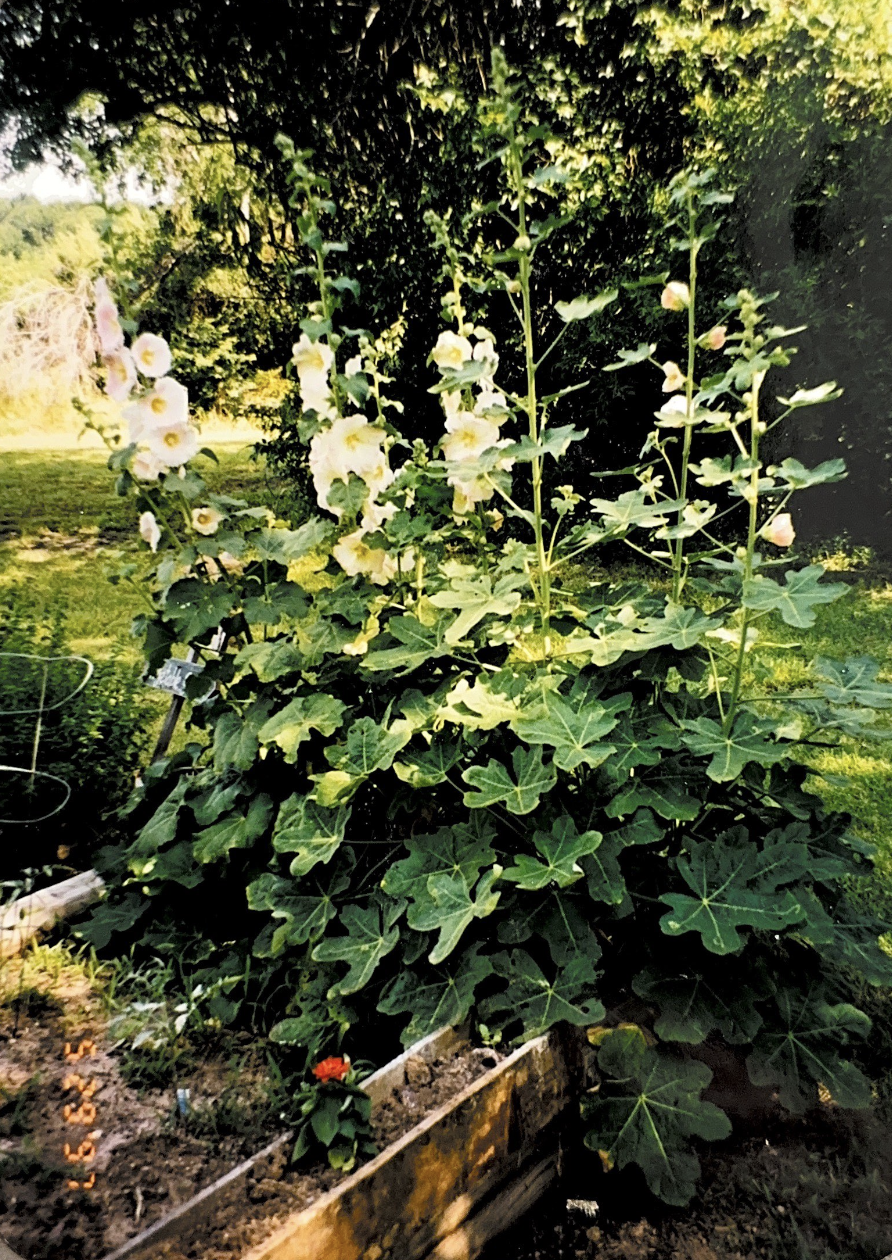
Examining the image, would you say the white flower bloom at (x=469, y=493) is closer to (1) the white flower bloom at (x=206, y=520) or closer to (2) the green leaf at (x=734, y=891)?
(1) the white flower bloom at (x=206, y=520)

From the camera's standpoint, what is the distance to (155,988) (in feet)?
4.55

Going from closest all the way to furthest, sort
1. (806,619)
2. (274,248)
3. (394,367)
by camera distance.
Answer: (806,619), (274,248), (394,367)

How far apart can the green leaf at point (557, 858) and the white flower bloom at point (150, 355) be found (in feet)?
2.93

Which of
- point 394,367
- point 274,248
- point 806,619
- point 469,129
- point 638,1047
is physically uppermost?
point 469,129

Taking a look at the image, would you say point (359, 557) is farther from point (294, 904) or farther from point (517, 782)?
point (294, 904)

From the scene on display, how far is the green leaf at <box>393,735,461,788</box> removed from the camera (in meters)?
1.21

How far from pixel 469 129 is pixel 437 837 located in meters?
1.80

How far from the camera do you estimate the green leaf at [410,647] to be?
1.24 m

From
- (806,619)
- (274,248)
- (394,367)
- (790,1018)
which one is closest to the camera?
(806,619)

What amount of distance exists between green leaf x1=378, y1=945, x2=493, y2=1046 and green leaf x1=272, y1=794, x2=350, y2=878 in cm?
22

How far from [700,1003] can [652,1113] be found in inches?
6.3

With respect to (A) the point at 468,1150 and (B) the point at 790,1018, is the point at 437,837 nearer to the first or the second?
(A) the point at 468,1150

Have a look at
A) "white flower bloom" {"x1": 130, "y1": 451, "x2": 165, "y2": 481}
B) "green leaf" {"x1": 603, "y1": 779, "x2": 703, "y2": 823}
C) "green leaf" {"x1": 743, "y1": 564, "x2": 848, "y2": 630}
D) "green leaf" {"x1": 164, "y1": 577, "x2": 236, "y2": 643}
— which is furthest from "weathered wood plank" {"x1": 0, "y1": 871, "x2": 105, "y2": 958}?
"green leaf" {"x1": 743, "y1": 564, "x2": 848, "y2": 630}

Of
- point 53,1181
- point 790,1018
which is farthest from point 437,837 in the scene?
point 53,1181
